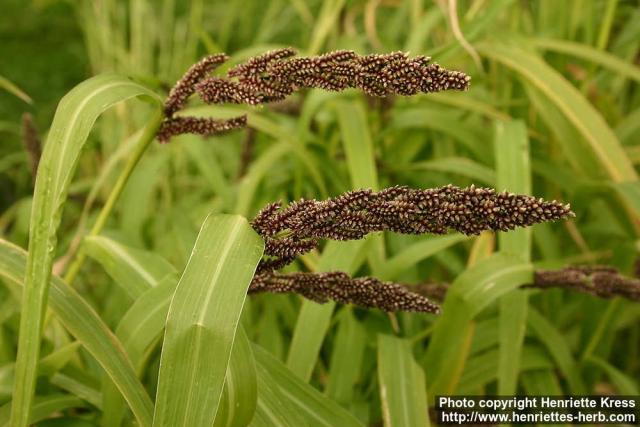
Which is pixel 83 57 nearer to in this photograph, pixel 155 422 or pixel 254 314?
pixel 254 314

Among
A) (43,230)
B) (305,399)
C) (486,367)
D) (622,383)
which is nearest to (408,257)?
(486,367)

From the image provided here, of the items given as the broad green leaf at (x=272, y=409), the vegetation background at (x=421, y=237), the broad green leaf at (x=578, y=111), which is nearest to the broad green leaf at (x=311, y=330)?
the vegetation background at (x=421, y=237)

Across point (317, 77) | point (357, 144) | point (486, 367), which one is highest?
point (357, 144)

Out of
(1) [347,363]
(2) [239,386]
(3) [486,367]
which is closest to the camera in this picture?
(2) [239,386]

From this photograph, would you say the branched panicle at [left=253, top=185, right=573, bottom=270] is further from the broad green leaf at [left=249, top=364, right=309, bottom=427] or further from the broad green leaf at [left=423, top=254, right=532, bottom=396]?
the broad green leaf at [left=423, top=254, right=532, bottom=396]

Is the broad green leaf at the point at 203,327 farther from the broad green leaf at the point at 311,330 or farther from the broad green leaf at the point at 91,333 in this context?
the broad green leaf at the point at 311,330

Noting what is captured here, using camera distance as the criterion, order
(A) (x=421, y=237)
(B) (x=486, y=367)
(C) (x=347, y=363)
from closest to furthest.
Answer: (C) (x=347, y=363)
(B) (x=486, y=367)
(A) (x=421, y=237)

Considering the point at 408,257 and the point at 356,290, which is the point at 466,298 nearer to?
the point at 408,257
